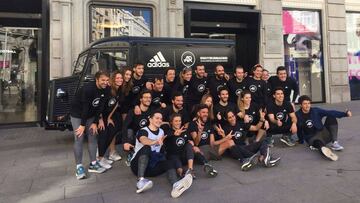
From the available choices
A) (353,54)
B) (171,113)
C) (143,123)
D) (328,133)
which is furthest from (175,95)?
(353,54)

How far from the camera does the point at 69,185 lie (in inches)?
204

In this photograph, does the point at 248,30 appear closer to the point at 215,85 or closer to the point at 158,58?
the point at 158,58

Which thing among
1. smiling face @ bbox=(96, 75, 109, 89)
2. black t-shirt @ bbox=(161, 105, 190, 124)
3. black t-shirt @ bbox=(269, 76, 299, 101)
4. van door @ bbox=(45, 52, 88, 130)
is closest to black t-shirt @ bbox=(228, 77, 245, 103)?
black t-shirt @ bbox=(269, 76, 299, 101)

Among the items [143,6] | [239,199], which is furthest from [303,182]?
[143,6]

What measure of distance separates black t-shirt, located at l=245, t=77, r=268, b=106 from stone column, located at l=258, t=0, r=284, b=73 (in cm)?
688

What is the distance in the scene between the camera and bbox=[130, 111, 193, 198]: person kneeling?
15.6 feet

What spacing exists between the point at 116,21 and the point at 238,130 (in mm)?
7338

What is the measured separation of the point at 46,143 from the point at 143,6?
6084mm

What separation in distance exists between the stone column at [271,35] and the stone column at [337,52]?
2.47 m

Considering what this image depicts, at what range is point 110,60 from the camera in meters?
7.50

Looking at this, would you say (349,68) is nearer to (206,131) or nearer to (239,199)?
(206,131)

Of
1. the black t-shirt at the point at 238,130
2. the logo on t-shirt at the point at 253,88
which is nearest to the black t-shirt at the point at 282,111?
the logo on t-shirt at the point at 253,88

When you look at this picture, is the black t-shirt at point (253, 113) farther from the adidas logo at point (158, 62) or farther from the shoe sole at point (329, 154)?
the adidas logo at point (158, 62)

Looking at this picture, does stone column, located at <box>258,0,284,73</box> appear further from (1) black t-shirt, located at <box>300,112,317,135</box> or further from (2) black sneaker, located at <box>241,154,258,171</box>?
(2) black sneaker, located at <box>241,154,258,171</box>
